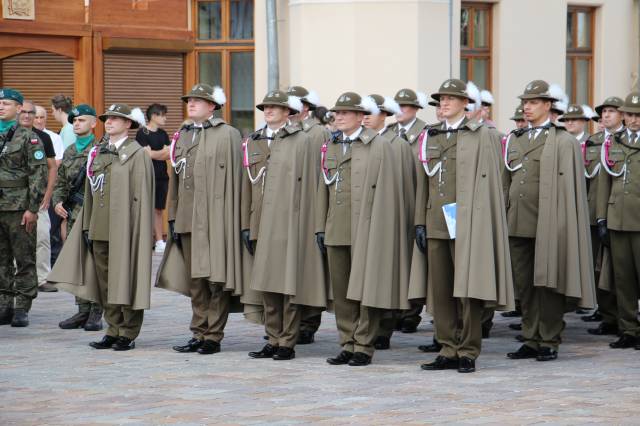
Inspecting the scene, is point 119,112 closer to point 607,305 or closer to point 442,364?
point 442,364

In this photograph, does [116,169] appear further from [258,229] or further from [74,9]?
[74,9]

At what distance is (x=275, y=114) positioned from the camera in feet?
36.2

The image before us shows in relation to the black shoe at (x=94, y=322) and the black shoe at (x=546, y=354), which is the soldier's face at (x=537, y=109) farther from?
the black shoe at (x=94, y=322)

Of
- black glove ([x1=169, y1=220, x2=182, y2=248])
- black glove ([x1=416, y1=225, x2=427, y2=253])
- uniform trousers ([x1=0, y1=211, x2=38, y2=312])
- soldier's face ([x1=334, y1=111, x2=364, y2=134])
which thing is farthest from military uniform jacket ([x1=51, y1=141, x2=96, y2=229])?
black glove ([x1=416, y1=225, x2=427, y2=253])

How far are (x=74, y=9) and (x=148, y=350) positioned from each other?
875 cm

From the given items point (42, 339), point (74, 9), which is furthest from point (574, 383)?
point (74, 9)

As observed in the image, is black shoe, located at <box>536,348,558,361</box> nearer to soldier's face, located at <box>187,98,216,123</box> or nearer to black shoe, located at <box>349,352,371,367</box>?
black shoe, located at <box>349,352,371,367</box>

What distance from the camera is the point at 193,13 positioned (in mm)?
20219

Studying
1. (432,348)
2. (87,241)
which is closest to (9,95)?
(87,241)

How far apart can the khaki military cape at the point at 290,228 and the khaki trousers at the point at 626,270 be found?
2615mm

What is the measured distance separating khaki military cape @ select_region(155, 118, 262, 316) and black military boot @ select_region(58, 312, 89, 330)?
73.1 inches

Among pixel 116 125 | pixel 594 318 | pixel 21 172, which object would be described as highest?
pixel 116 125

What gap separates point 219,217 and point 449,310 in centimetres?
198

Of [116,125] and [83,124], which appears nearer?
[116,125]
